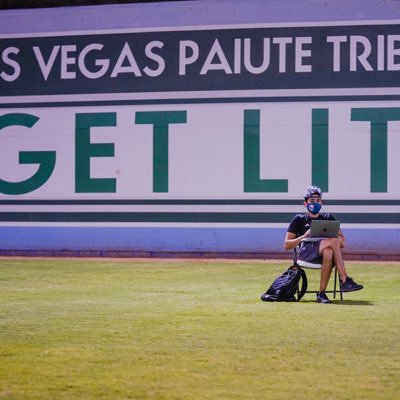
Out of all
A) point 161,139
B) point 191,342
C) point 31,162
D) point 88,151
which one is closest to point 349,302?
point 191,342

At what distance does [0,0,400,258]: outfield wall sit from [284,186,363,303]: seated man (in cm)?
855

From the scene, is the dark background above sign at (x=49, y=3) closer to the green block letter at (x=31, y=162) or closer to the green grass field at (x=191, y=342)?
the green block letter at (x=31, y=162)

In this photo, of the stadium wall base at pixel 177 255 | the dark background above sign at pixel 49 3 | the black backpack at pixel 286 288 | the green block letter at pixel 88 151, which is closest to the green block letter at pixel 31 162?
the green block letter at pixel 88 151

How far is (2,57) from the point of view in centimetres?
2202

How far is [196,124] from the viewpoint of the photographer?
2100 centimetres

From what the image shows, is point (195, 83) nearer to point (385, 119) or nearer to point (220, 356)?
point (385, 119)

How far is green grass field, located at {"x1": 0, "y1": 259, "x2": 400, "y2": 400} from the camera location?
6.41m

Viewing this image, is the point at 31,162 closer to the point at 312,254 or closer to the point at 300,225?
Answer: the point at 300,225

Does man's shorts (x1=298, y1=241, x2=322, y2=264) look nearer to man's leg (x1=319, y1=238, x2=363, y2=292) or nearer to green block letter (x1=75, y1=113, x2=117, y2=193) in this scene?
man's leg (x1=319, y1=238, x2=363, y2=292)

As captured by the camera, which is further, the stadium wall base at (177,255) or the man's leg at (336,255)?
the stadium wall base at (177,255)

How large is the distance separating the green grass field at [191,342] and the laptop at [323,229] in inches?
29.4

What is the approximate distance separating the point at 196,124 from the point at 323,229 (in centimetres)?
976

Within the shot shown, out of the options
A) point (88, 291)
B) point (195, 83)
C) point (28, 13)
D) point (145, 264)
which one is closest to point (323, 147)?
point (195, 83)

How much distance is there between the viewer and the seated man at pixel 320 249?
11.5 metres
